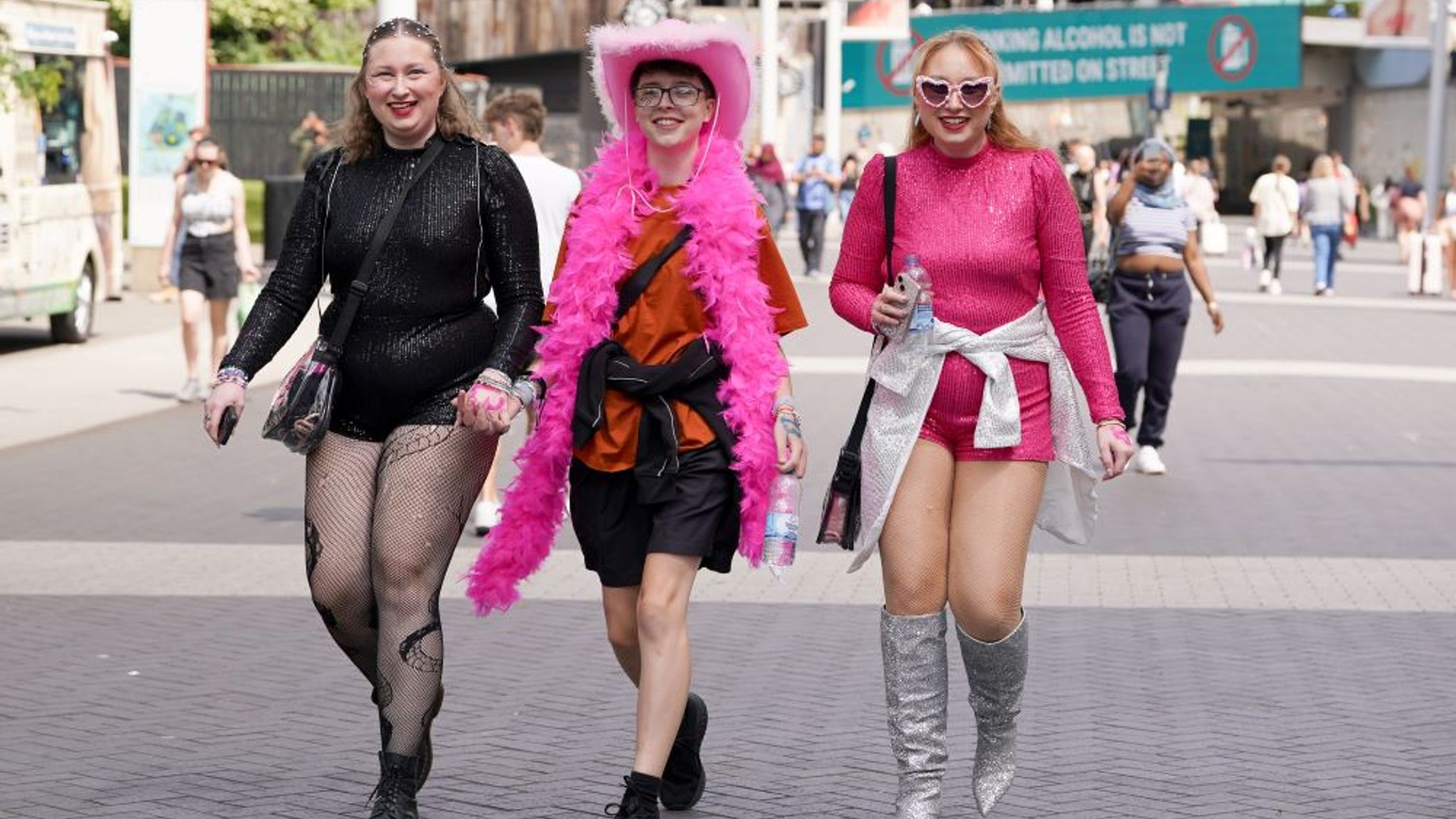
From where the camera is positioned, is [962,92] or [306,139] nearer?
[962,92]

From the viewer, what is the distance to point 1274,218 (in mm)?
30219

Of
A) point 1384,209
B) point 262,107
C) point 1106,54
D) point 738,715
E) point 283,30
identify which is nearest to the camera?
point 738,715

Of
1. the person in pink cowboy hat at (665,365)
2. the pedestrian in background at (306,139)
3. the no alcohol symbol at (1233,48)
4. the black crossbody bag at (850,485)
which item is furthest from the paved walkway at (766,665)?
the no alcohol symbol at (1233,48)

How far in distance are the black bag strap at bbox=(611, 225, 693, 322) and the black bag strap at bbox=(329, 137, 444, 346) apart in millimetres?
503

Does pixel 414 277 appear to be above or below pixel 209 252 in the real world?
above

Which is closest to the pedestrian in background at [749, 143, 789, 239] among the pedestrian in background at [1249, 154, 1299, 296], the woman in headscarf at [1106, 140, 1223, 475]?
the pedestrian in background at [1249, 154, 1299, 296]

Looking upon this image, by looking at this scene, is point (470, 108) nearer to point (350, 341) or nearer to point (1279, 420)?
point (350, 341)

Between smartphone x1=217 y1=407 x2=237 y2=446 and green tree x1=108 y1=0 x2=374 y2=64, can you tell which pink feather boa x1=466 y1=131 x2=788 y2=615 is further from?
green tree x1=108 y1=0 x2=374 y2=64

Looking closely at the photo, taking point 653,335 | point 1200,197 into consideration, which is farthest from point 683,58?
point 1200,197

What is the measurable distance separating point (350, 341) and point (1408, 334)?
19.0 meters

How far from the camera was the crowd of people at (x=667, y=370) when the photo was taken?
5.28 metres

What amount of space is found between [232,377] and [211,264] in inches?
391

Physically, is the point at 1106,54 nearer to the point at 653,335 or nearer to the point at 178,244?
the point at 178,244

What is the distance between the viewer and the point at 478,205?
17.8ft
